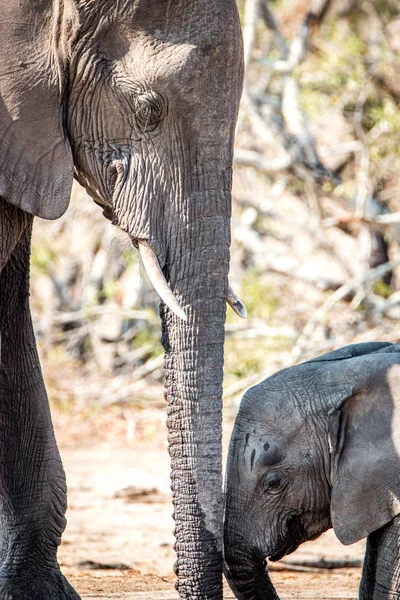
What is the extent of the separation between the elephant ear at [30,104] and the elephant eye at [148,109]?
0.74 ft

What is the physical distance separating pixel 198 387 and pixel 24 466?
3.23 ft

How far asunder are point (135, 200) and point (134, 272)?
22.2 feet

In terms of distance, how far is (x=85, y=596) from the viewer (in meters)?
4.48

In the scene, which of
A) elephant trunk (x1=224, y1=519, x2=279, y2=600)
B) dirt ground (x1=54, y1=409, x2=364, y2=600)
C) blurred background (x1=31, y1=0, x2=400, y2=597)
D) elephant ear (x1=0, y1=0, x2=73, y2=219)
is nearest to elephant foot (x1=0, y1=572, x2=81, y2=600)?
dirt ground (x1=54, y1=409, x2=364, y2=600)

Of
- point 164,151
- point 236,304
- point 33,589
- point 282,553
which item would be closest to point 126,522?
point 33,589

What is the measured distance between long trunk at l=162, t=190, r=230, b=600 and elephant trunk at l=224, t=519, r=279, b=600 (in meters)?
0.20

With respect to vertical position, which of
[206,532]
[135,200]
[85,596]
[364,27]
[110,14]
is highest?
[364,27]

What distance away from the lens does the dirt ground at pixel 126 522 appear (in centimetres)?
483

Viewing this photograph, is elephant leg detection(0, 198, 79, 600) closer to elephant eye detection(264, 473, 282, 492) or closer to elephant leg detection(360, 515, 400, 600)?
elephant eye detection(264, 473, 282, 492)

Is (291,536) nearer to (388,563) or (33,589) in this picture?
(388,563)

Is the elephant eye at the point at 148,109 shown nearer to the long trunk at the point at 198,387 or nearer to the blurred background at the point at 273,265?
the long trunk at the point at 198,387

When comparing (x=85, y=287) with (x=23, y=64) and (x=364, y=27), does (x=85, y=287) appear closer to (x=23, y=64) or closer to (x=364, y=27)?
(x=364, y=27)

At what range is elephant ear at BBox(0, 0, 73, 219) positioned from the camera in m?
3.50

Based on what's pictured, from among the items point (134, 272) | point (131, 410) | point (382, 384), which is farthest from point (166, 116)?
point (134, 272)
